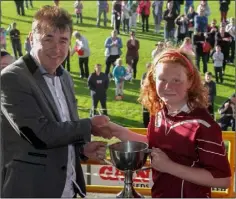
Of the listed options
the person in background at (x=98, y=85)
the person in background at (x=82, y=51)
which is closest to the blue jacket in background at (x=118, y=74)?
the person in background at (x=98, y=85)

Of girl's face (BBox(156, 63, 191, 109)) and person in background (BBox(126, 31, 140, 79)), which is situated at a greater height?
girl's face (BBox(156, 63, 191, 109))

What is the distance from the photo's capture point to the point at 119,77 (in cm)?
1309

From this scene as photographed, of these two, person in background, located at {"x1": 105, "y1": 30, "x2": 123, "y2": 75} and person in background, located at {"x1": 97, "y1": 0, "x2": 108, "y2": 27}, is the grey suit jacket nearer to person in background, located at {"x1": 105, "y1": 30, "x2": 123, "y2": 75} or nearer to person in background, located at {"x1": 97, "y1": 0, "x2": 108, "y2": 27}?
person in background, located at {"x1": 105, "y1": 30, "x2": 123, "y2": 75}

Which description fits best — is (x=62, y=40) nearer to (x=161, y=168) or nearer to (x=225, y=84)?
(x=161, y=168)

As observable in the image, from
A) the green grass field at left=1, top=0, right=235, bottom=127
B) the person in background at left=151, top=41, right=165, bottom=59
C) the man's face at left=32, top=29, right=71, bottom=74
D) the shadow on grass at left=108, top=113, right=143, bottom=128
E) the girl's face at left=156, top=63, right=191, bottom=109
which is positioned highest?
the man's face at left=32, top=29, right=71, bottom=74

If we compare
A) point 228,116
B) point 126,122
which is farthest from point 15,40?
point 228,116

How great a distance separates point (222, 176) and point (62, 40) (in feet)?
3.73

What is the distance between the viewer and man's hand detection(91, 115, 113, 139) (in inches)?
117

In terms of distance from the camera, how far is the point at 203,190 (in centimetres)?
276

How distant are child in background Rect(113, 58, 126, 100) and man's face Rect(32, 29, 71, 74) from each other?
1019 centimetres

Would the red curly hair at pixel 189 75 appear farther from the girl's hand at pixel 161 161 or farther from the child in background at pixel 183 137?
the girl's hand at pixel 161 161

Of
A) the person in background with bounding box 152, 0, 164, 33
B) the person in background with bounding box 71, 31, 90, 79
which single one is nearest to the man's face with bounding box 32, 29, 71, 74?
the person in background with bounding box 71, 31, 90, 79

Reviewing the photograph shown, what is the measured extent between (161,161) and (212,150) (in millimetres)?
269

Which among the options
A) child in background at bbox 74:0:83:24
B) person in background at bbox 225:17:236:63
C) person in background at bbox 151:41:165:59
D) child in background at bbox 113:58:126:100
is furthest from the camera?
child in background at bbox 74:0:83:24
